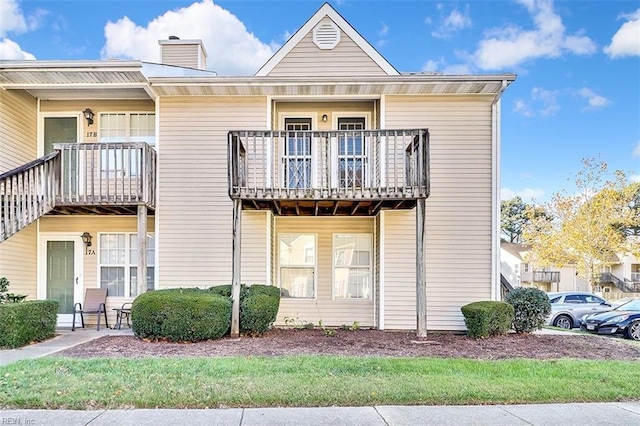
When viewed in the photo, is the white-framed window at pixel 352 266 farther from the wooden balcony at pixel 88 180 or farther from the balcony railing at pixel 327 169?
the wooden balcony at pixel 88 180

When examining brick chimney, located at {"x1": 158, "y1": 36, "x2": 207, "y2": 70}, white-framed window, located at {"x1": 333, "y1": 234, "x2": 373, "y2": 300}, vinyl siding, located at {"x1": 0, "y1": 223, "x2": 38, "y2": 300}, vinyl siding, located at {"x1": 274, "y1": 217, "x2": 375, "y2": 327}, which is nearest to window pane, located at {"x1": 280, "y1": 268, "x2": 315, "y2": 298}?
vinyl siding, located at {"x1": 274, "y1": 217, "x2": 375, "y2": 327}

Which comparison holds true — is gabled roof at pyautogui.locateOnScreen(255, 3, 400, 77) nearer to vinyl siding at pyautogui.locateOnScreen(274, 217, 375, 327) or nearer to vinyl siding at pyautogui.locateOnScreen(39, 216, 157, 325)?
vinyl siding at pyautogui.locateOnScreen(274, 217, 375, 327)

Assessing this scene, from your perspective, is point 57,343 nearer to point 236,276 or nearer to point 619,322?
point 236,276

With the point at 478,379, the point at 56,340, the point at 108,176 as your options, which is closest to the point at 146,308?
the point at 56,340

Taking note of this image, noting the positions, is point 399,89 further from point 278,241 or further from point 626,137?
point 626,137

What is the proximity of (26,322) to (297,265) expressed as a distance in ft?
18.2

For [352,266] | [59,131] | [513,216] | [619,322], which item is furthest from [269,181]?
[513,216]

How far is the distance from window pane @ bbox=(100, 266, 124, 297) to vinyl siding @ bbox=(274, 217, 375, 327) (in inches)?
153

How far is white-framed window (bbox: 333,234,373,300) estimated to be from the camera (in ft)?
32.4

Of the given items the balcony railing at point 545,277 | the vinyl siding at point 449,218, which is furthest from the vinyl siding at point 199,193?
the balcony railing at point 545,277

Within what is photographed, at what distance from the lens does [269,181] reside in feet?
30.0

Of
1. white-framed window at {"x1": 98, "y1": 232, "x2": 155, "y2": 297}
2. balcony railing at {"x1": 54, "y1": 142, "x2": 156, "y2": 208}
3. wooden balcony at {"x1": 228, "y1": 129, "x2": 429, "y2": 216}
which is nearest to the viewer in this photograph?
wooden balcony at {"x1": 228, "y1": 129, "x2": 429, "y2": 216}

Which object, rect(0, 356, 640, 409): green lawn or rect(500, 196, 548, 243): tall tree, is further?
rect(500, 196, 548, 243): tall tree

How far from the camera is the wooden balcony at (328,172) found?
25.8 feet
